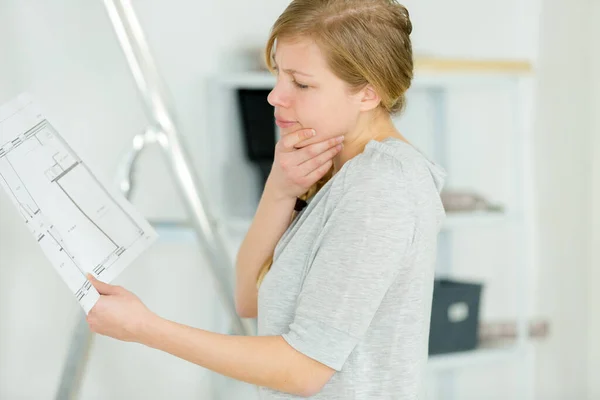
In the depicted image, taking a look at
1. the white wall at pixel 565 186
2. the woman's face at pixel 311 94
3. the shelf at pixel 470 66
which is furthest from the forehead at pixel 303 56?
the white wall at pixel 565 186

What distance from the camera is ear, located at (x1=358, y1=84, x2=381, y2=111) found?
1.12 meters

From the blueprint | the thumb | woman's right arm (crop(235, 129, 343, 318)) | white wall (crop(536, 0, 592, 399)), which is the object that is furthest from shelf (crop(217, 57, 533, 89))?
the thumb

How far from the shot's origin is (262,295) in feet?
3.85

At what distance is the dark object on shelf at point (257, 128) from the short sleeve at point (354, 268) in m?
1.22

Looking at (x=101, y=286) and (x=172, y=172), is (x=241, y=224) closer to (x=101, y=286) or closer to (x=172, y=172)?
(x=172, y=172)

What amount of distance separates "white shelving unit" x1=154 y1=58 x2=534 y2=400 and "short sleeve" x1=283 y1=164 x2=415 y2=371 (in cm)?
111

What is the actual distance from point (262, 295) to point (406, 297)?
0.21 meters

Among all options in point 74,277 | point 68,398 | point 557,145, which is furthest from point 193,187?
point 557,145

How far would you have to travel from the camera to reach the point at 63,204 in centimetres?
114

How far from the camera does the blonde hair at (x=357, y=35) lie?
1.08 m

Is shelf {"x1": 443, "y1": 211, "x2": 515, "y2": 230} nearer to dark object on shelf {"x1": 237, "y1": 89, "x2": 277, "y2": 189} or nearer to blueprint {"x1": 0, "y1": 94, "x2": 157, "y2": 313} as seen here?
dark object on shelf {"x1": 237, "y1": 89, "x2": 277, "y2": 189}

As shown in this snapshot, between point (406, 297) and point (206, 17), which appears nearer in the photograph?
point (406, 297)

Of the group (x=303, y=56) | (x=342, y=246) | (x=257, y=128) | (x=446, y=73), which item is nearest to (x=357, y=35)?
(x=303, y=56)

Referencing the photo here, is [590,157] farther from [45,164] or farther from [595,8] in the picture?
[45,164]
